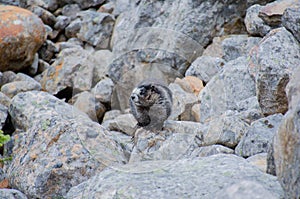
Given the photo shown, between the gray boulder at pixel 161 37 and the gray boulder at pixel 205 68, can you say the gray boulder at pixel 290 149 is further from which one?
the gray boulder at pixel 205 68

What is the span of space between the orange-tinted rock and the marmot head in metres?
6.49

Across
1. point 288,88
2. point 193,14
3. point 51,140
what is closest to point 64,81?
point 193,14

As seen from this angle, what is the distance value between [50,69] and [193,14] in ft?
10.6

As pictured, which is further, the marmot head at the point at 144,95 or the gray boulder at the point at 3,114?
the gray boulder at the point at 3,114

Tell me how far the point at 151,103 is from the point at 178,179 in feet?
3.69

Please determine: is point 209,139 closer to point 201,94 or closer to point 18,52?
point 201,94

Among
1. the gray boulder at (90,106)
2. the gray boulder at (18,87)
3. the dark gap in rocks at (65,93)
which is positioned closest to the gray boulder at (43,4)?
the gray boulder at (18,87)

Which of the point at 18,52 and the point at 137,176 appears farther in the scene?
the point at 18,52

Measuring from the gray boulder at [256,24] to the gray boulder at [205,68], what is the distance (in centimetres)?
78

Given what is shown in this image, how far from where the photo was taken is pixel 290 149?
3289mm

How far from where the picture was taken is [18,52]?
1089cm

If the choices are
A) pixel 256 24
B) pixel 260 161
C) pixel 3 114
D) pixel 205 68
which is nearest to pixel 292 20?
pixel 205 68

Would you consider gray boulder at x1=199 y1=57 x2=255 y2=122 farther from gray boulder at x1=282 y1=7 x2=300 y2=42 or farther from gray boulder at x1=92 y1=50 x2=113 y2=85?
gray boulder at x1=92 y1=50 x2=113 y2=85

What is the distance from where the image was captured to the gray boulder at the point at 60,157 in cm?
541
